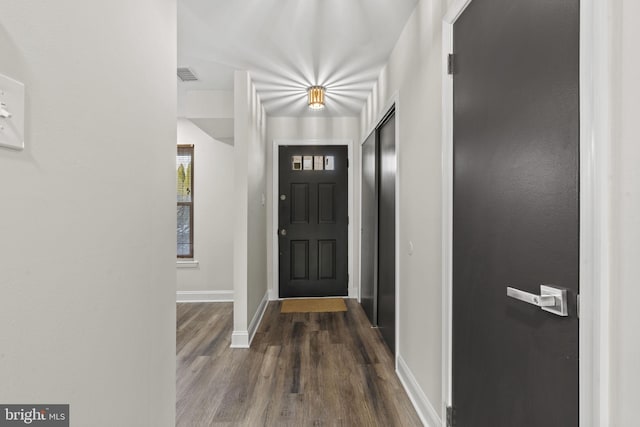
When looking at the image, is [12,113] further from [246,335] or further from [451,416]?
Result: [246,335]

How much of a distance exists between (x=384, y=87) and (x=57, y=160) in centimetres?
271

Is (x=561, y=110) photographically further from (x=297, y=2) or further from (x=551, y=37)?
(x=297, y=2)

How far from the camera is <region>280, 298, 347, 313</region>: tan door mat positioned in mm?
3880

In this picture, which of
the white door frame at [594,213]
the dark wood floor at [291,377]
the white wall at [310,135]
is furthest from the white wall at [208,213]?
the white door frame at [594,213]

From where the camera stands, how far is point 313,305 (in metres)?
4.08

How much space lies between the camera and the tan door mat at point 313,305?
3.88 meters

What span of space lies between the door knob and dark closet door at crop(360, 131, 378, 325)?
7.55ft

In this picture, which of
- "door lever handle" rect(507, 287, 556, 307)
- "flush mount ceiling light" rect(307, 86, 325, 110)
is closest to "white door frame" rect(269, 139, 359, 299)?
"flush mount ceiling light" rect(307, 86, 325, 110)

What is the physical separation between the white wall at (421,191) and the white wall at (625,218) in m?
0.90

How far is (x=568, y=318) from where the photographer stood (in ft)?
2.71

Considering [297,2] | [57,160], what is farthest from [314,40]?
[57,160]

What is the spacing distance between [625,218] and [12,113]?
4.21 ft

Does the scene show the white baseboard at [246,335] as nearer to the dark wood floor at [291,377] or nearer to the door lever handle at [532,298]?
the dark wood floor at [291,377]

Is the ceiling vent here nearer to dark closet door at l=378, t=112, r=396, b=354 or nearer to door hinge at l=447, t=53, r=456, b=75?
dark closet door at l=378, t=112, r=396, b=354
